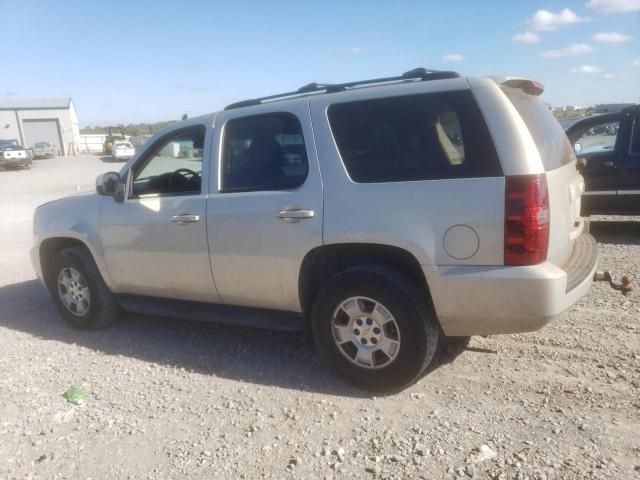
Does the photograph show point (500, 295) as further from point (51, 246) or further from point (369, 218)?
point (51, 246)

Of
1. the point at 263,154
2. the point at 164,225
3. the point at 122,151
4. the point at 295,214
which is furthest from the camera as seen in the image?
the point at 122,151

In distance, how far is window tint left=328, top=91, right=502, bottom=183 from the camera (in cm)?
303

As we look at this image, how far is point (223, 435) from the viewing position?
3.12 m

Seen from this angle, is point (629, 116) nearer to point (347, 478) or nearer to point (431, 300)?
point (431, 300)

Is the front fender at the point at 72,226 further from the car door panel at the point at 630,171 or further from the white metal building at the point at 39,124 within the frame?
the white metal building at the point at 39,124

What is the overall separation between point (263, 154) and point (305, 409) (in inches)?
70.4

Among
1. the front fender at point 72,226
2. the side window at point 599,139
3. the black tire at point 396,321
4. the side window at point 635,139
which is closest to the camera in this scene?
the black tire at point 396,321

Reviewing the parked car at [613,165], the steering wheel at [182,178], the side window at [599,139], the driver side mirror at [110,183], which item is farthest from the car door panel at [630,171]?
the driver side mirror at [110,183]

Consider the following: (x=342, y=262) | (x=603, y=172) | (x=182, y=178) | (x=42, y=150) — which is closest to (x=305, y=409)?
(x=342, y=262)

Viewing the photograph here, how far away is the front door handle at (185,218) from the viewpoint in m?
3.96

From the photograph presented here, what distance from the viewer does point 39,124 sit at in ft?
176

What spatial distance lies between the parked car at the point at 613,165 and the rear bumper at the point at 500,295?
16.2 feet

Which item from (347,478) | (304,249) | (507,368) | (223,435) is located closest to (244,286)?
(304,249)

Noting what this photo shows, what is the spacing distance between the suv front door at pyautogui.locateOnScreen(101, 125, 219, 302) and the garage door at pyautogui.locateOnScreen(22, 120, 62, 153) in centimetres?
5592
